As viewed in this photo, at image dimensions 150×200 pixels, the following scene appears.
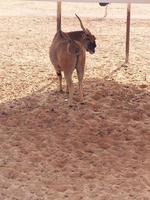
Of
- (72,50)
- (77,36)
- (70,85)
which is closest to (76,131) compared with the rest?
(70,85)

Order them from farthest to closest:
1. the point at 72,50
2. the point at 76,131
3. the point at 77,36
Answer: the point at 77,36 < the point at 72,50 < the point at 76,131

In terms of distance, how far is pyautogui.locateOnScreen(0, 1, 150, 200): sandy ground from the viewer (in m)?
5.03

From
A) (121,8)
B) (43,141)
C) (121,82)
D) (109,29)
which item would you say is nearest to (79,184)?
(43,141)

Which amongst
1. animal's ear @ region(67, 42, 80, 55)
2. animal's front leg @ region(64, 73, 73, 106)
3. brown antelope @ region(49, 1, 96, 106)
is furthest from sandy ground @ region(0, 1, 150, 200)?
animal's ear @ region(67, 42, 80, 55)

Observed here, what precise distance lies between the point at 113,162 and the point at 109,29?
29.3ft

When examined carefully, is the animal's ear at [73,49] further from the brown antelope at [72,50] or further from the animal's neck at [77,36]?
the animal's neck at [77,36]

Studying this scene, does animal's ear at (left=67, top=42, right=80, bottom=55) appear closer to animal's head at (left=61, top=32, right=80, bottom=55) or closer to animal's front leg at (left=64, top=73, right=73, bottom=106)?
animal's head at (left=61, top=32, right=80, bottom=55)

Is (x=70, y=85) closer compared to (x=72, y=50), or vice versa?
(x=72, y=50)

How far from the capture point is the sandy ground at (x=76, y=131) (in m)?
5.03

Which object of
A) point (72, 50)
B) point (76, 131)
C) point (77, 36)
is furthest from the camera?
point (77, 36)

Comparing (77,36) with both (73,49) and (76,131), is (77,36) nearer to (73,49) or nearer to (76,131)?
(73,49)

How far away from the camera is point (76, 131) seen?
6352 mm

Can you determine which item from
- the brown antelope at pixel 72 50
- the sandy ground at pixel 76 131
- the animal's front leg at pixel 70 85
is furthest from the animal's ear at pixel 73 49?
the sandy ground at pixel 76 131

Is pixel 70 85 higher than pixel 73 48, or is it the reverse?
pixel 73 48
